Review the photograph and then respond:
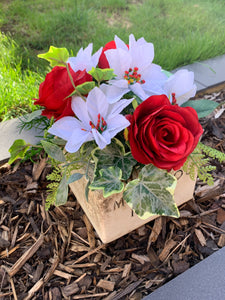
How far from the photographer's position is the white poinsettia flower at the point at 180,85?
2.79 feet

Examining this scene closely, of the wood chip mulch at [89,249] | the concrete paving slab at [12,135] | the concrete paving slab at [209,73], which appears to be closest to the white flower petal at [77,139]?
the wood chip mulch at [89,249]

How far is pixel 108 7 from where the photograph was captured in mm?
3184

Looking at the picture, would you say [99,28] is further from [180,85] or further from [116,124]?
[116,124]

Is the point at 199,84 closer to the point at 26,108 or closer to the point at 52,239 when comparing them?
the point at 26,108

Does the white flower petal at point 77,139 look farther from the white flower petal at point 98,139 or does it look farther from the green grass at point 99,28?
the green grass at point 99,28

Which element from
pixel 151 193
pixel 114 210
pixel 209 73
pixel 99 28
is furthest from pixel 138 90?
pixel 99 28

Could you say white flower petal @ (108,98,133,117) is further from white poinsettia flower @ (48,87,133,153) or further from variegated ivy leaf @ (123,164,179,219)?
variegated ivy leaf @ (123,164,179,219)

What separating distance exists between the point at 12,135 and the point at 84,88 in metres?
0.95

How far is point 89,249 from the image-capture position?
1.13 meters

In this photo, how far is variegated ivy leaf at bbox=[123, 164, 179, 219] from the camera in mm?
757

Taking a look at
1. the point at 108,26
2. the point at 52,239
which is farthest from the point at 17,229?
the point at 108,26

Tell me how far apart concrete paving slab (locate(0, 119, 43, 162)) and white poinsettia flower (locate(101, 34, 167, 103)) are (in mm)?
828

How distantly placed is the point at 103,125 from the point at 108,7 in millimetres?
2860

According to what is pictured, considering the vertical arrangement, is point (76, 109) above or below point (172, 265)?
above
